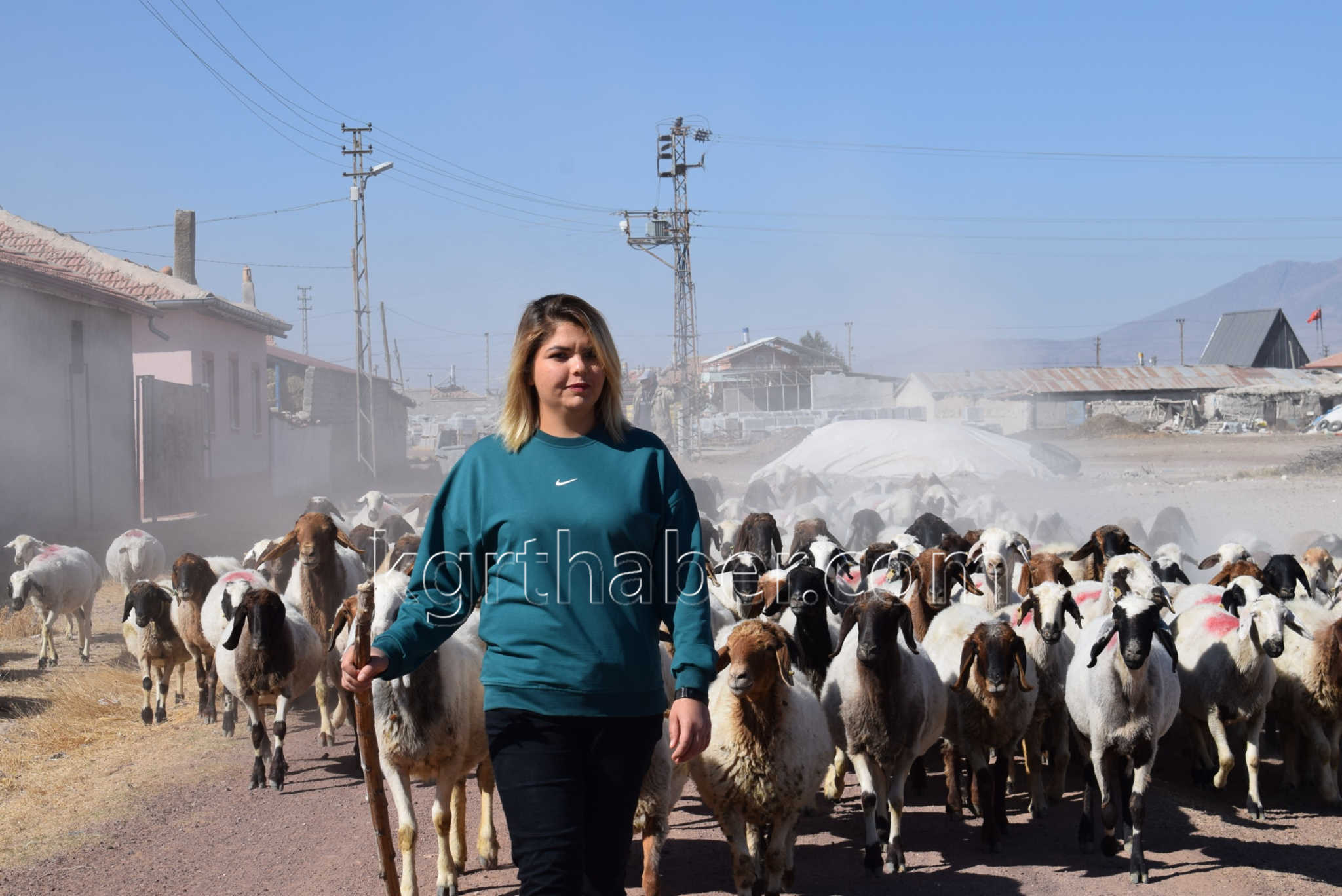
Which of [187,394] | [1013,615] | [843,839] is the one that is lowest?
[843,839]

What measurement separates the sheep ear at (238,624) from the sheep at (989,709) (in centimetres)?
466

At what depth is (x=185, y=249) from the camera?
3428cm

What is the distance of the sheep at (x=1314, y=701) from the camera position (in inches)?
297

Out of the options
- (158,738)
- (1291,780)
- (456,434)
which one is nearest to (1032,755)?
(1291,780)

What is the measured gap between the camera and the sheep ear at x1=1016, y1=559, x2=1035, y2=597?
31.1ft

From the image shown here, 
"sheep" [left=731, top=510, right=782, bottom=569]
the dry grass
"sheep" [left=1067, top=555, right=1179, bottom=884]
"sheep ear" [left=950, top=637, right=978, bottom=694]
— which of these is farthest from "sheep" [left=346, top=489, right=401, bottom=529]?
"sheep" [left=1067, top=555, right=1179, bottom=884]

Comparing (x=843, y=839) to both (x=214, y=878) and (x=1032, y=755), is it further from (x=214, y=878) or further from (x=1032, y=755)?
(x=214, y=878)

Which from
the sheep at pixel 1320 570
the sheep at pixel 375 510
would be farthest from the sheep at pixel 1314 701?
the sheep at pixel 375 510

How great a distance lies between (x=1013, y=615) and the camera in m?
8.43

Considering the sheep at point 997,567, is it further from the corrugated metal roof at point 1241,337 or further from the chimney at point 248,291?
the corrugated metal roof at point 1241,337

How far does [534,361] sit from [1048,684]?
18.2 ft

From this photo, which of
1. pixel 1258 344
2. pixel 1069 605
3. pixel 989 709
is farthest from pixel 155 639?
pixel 1258 344

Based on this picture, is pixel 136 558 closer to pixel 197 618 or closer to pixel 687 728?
pixel 197 618

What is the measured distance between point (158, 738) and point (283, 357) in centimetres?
3961
